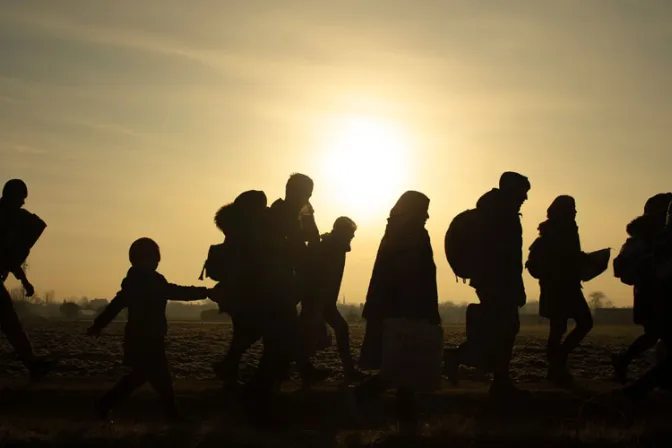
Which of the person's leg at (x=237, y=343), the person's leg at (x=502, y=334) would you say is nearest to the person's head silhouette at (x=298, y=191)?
the person's leg at (x=237, y=343)

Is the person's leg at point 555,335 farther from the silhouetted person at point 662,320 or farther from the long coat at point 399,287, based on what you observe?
the long coat at point 399,287

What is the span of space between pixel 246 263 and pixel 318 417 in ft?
6.95

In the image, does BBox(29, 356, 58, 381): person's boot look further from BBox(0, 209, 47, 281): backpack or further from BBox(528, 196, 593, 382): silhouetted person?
BBox(528, 196, 593, 382): silhouetted person

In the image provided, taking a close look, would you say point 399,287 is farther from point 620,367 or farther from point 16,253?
point 16,253

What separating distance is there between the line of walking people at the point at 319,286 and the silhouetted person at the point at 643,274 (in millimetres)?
17

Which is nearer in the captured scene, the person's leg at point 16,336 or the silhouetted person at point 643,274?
the silhouetted person at point 643,274

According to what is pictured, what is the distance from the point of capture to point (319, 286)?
1162 centimetres

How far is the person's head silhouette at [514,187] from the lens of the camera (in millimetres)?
11125

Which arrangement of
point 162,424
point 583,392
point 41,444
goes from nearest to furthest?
point 41,444 < point 162,424 < point 583,392

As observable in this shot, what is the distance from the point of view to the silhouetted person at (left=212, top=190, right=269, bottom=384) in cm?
960

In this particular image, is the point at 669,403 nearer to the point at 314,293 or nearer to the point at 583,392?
the point at 583,392

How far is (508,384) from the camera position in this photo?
1061cm

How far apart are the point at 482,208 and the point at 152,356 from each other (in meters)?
4.29

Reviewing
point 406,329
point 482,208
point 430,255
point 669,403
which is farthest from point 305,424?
point 669,403
